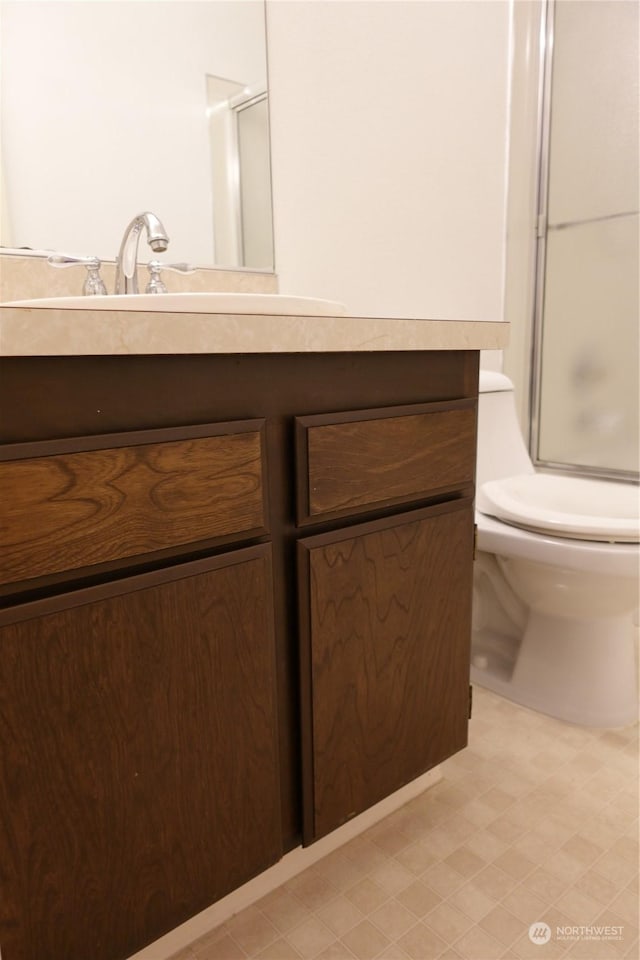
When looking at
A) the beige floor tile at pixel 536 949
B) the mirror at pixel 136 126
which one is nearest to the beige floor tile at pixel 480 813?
the beige floor tile at pixel 536 949

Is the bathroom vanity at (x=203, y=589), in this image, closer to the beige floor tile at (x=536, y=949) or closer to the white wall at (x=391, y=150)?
the beige floor tile at (x=536, y=949)

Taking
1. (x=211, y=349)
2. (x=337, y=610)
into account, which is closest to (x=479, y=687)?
(x=337, y=610)

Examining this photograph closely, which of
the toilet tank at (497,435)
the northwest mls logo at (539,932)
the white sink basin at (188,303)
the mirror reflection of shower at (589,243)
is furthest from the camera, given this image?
the mirror reflection of shower at (589,243)

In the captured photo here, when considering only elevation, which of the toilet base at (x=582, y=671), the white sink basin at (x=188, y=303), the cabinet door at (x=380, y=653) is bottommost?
the toilet base at (x=582, y=671)

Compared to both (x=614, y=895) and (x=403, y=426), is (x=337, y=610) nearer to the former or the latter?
(x=403, y=426)

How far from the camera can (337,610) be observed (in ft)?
2.65

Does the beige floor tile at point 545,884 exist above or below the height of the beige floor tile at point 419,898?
below

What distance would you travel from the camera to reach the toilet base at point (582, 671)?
1.32 meters

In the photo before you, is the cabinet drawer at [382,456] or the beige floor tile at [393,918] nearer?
the cabinet drawer at [382,456]

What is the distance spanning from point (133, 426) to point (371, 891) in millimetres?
753

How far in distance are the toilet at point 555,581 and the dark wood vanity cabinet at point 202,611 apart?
0.35 m

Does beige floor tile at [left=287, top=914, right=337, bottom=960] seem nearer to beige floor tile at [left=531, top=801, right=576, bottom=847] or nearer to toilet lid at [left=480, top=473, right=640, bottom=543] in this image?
beige floor tile at [left=531, top=801, right=576, bottom=847]

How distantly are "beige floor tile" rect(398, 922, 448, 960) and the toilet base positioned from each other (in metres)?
0.60

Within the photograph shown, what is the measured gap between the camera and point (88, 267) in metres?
1.01
